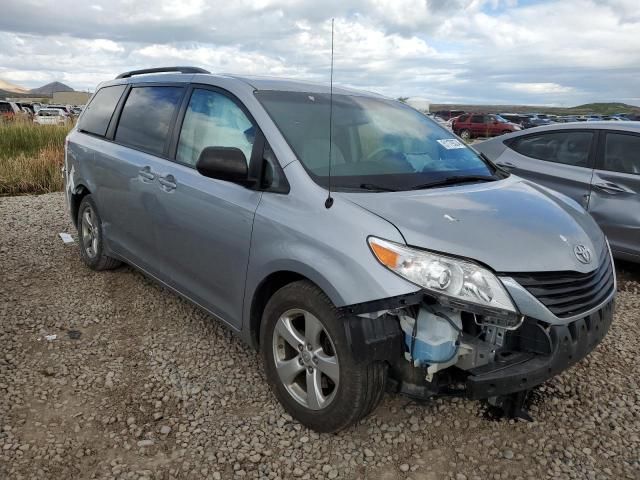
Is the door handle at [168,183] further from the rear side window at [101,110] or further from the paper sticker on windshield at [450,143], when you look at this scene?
the paper sticker on windshield at [450,143]

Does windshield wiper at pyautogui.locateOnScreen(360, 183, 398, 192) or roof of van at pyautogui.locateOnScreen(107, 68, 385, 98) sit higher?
roof of van at pyautogui.locateOnScreen(107, 68, 385, 98)

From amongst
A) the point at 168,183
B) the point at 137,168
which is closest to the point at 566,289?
the point at 168,183

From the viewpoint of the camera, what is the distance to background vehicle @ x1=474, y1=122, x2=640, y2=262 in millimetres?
4820

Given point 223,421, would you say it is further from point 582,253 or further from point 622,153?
point 622,153

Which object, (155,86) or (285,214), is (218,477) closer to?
(285,214)

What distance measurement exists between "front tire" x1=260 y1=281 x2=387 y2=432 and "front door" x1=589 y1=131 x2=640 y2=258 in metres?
3.44

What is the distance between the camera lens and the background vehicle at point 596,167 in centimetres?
482

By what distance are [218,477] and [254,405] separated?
58cm

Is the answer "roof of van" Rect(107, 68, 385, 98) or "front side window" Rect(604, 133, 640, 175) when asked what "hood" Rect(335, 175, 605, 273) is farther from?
"front side window" Rect(604, 133, 640, 175)

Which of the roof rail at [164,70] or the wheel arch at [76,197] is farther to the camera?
the wheel arch at [76,197]

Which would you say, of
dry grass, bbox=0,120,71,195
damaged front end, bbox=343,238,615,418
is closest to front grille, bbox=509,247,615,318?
damaged front end, bbox=343,238,615,418

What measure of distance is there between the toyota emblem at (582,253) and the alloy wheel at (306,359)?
4.18ft

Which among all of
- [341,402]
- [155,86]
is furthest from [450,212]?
[155,86]

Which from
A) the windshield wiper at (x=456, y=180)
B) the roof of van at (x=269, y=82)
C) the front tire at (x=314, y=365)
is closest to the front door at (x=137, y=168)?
the roof of van at (x=269, y=82)
